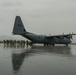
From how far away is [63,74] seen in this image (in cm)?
909

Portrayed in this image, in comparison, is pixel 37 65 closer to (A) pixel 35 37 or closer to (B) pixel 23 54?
(B) pixel 23 54

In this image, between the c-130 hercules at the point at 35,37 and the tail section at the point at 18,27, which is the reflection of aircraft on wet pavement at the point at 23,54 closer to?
the tail section at the point at 18,27

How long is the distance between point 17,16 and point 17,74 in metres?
42.3

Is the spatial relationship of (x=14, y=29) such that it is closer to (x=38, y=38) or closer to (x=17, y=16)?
(x=17, y=16)

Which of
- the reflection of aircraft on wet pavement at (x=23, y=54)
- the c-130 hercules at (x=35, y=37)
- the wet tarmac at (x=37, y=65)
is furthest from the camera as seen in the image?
the c-130 hercules at (x=35, y=37)

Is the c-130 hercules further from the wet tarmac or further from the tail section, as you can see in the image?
the wet tarmac

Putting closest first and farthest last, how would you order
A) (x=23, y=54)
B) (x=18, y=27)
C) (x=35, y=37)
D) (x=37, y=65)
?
(x=37, y=65) < (x=23, y=54) < (x=18, y=27) < (x=35, y=37)

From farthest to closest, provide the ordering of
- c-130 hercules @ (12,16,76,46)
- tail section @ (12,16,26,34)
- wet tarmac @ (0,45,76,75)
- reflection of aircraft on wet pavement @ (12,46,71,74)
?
c-130 hercules @ (12,16,76,46), tail section @ (12,16,26,34), reflection of aircraft on wet pavement @ (12,46,71,74), wet tarmac @ (0,45,76,75)

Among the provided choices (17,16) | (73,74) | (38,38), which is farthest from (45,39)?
(73,74)

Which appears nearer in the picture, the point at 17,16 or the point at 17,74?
the point at 17,74

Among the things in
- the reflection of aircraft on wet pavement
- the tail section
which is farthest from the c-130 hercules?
the reflection of aircraft on wet pavement

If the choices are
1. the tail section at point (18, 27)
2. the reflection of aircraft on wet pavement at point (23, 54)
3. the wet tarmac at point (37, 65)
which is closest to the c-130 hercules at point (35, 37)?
the tail section at point (18, 27)

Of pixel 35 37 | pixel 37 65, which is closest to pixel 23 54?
pixel 37 65

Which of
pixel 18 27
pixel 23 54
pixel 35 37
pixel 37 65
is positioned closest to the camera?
pixel 37 65
